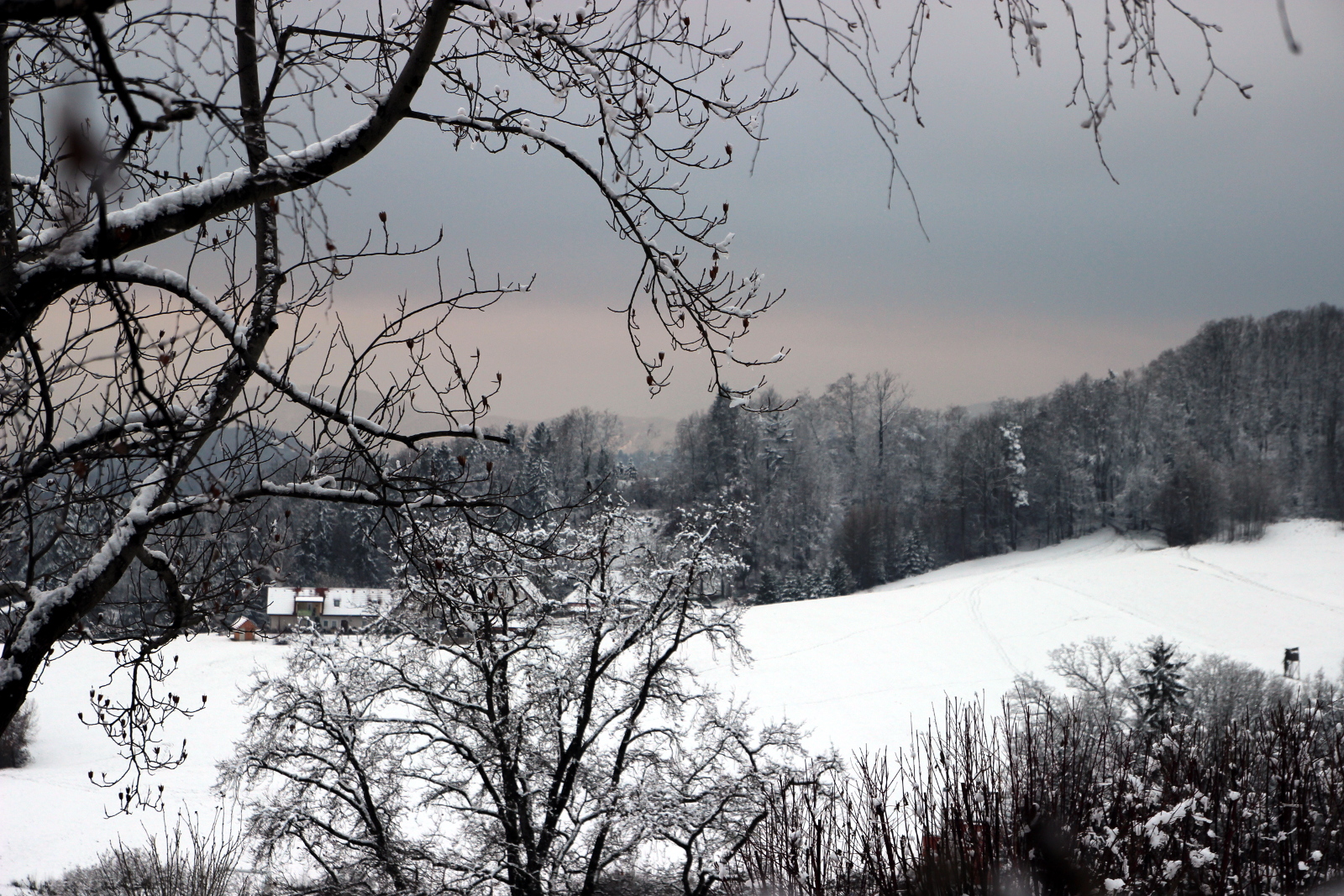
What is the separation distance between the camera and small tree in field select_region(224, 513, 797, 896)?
10.7 metres

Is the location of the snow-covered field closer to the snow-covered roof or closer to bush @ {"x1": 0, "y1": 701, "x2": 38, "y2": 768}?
bush @ {"x1": 0, "y1": 701, "x2": 38, "y2": 768}

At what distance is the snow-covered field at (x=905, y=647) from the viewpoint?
2133 cm

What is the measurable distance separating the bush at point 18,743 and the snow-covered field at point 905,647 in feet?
1.63

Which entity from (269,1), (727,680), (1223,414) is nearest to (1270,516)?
(1223,414)

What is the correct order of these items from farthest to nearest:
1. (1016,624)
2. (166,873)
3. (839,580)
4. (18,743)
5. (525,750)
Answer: (839,580) < (1016,624) < (18,743) < (525,750) < (166,873)

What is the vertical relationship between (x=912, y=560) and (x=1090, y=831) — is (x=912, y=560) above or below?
below

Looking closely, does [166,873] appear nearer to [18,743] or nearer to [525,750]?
[525,750]

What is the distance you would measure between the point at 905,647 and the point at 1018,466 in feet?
88.7

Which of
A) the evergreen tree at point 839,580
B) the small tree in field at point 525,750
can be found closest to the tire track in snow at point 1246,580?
the evergreen tree at point 839,580

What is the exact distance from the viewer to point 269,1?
407 cm

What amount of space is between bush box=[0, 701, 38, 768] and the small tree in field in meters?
15.3

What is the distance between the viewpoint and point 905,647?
3619 cm

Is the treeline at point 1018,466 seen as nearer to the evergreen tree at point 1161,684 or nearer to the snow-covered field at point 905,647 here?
the snow-covered field at point 905,647

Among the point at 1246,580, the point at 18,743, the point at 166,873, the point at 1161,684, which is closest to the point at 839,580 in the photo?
the point at 1246,580
